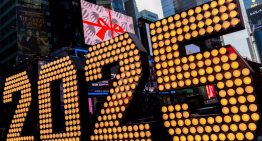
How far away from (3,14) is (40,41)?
22439mm

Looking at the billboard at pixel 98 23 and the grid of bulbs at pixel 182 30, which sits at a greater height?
the billboard at pixel 98 23

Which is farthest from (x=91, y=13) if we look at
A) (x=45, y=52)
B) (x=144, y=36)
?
(x=45, y=52)

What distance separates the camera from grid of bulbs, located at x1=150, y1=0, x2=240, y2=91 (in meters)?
5.65

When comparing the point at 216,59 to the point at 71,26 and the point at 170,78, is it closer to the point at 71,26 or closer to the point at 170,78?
the point at 170,78

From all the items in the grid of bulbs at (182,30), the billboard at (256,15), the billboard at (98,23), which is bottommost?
the grid of bulbs at (182,30)

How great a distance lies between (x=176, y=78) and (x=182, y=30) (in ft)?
3.82

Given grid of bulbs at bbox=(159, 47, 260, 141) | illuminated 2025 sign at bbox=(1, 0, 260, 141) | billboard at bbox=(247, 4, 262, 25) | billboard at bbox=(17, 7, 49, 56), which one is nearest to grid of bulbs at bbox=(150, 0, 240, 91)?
illuminated 2025 sign at bbox=(1, 0, 260, 141)

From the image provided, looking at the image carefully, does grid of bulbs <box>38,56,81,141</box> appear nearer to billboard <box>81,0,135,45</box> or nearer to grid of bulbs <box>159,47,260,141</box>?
grid of bulbs <box>159,47,260,141</box>

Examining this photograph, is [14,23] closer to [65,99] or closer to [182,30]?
[65,99]

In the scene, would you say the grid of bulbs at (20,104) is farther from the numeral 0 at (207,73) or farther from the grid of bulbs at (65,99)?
the numeral 0 at (207,73)

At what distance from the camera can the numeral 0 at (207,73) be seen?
512 cm

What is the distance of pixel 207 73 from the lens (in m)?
5.59

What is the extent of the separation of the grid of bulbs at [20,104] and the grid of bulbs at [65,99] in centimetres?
65

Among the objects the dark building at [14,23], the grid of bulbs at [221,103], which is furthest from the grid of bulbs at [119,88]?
the dark building at [14,23]
